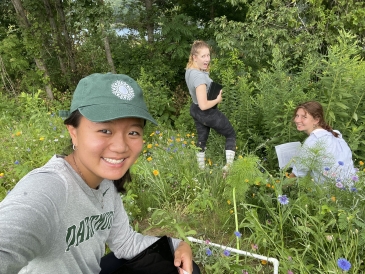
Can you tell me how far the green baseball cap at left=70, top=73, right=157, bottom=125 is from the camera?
106cm

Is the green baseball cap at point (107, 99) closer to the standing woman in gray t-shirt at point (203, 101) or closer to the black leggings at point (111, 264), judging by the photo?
the black leggings at point (111, 264)

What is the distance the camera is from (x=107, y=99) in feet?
3.55

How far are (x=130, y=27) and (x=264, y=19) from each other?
13.5 feet

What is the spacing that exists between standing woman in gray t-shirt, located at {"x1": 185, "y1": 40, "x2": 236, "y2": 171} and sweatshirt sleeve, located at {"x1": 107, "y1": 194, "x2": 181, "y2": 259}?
158 cm

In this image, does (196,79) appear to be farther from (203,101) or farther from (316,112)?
(316,112)

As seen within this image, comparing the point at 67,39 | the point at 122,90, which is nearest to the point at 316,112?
the point at 122,90

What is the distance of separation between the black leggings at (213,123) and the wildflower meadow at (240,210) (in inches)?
21.0

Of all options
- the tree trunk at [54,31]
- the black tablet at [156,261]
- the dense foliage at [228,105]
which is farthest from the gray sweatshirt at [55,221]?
the tree trunk at [54,31]

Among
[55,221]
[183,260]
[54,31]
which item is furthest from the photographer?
[54,31]

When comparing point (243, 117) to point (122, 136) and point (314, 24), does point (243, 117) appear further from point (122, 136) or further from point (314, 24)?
point (122, 136)

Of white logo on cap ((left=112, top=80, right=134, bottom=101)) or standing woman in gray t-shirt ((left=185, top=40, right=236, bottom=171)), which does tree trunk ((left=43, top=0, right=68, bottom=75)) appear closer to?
standing woman in gray t-shirt ((left=185, top=40, right=236, bottom=171))

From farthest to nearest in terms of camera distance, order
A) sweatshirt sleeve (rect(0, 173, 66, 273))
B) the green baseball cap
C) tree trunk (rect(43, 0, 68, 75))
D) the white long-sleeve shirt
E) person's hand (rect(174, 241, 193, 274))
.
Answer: tree trunk (rect(43, 0, 68, 75))
the white long-sleeve shirt
person's hand (rect(174, 241, 193, 274))
the green baseball cap
sweatshirt sleeve (rect(0, 173, 66, 273))

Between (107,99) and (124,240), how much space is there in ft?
2.95

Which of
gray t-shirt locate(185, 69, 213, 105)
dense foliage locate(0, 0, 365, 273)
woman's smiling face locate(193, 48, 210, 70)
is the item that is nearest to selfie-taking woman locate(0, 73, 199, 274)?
dense foliage locate(0, 0, 365, 273)
